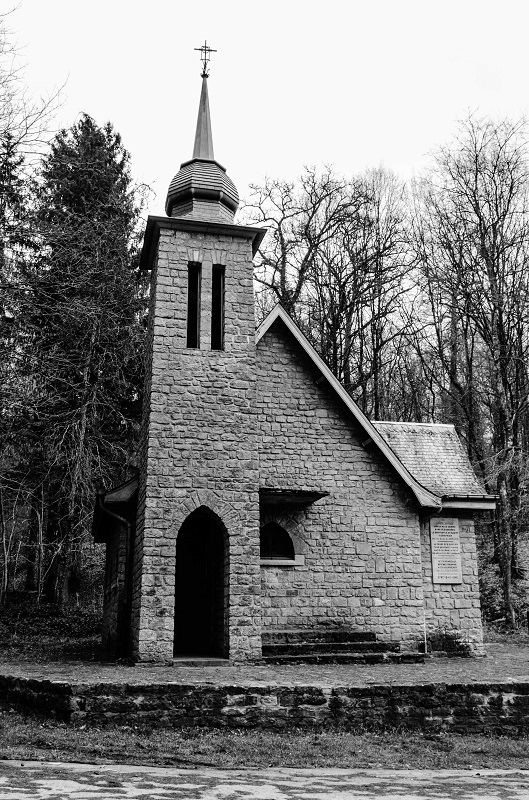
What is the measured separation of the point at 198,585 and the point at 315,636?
289cm

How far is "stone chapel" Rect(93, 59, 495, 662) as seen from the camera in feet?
42.7

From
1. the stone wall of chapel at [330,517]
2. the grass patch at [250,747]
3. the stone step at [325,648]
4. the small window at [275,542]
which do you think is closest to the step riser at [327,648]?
the stone step at [325,648]

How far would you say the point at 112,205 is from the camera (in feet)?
71.6

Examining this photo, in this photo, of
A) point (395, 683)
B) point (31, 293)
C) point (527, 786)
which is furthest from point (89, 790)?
point (31, 293)

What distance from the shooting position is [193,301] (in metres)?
14.7

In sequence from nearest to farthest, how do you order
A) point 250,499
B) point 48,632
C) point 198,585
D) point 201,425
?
point 250,499 → point 201,425 → point 198,585 → point 48,632

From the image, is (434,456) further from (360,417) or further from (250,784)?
(250,784)

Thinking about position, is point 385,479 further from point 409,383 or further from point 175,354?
point 409,383

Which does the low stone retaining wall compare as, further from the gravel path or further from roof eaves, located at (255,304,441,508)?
roof eaves, located at (255,304,441,508)

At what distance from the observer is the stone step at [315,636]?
1381cm

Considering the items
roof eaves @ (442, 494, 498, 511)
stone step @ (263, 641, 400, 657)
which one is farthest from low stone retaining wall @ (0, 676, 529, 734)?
roof eaves @ (442, 494, 498, 511)

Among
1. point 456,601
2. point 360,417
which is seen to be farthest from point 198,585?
point 456,601

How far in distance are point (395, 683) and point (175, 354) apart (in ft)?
22.5

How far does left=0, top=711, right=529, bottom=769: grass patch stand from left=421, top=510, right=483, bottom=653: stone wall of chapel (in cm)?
621
